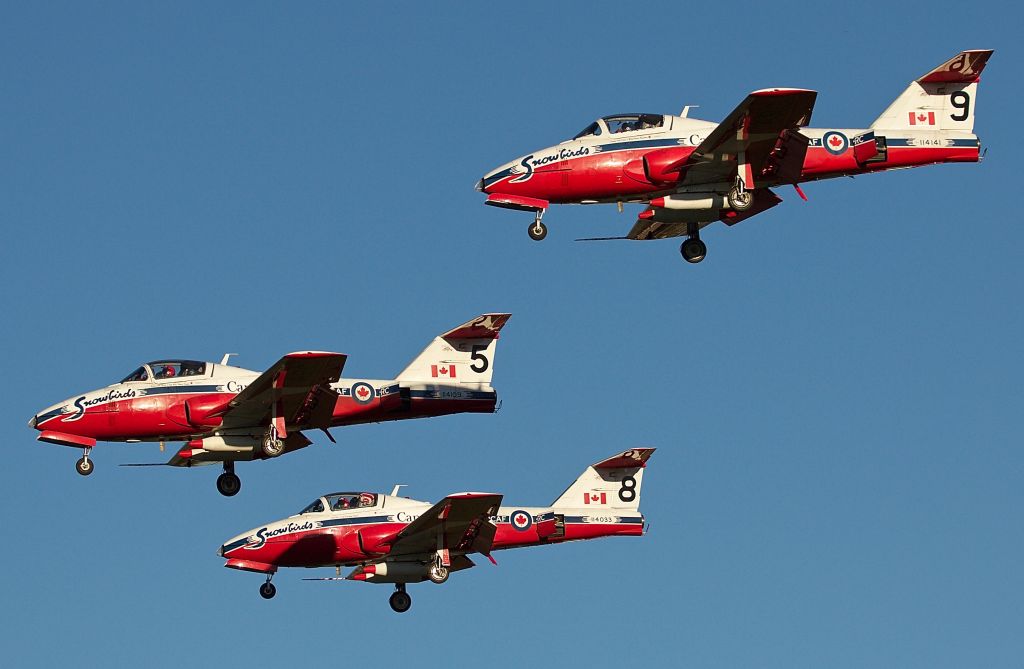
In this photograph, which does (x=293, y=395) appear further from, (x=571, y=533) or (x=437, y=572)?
(x=571, y=533)

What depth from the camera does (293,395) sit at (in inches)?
2215

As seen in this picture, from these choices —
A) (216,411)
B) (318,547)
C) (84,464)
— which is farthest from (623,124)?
(84,464)

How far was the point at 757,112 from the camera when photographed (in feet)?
168

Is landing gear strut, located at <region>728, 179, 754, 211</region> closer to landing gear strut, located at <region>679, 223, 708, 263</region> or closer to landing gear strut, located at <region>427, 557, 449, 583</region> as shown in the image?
landing gear strut, located at <region>679, 223, 708, 263</region>

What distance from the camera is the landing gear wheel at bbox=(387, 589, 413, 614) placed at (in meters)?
61.0

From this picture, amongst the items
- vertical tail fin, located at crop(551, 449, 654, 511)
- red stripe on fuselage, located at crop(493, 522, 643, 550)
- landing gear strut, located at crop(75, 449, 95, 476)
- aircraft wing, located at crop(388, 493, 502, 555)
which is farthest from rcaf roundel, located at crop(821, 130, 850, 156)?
landing gear strut, located at crop(75, 449, 95, 476)

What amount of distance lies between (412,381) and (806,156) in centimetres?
1340

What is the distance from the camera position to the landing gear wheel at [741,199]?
173 ft

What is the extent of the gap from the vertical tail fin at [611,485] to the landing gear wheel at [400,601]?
A: 22.0 feet

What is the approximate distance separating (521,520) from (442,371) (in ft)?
19.8

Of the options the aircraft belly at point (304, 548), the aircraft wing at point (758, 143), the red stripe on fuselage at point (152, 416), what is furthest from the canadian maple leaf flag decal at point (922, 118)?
the aircraft belly at point (304, 548)

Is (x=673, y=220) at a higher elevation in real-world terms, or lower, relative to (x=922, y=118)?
lower

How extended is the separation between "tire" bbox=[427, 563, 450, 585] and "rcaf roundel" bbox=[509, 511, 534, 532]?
176 inches

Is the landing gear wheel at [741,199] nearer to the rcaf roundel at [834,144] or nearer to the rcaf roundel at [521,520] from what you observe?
the rcaf roundel at [834,144]
